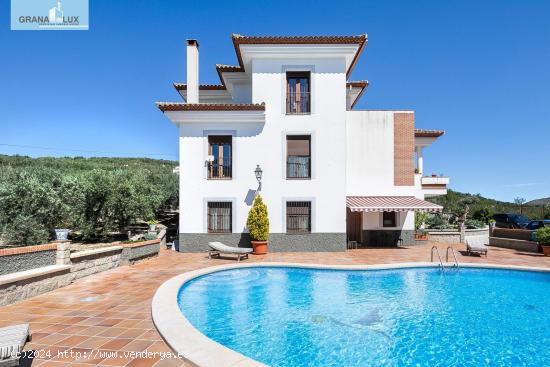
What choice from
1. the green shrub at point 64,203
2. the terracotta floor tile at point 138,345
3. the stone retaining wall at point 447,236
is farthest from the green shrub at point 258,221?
the stone retaining wall at point 447,236

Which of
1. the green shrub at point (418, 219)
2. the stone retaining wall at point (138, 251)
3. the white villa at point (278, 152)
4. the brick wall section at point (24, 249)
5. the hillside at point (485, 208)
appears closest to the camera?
the brick wall section at point (24, 249)

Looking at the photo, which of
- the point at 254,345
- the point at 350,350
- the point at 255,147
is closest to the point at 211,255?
the point at 255,147

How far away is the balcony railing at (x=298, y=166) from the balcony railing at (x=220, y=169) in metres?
4.06

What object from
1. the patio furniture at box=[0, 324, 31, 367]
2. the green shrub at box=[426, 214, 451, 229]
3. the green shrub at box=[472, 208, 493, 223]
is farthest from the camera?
the green shrub at box=[472, 208, 493, 223]

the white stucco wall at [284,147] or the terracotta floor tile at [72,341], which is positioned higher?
the white stucco wall at [284,147]

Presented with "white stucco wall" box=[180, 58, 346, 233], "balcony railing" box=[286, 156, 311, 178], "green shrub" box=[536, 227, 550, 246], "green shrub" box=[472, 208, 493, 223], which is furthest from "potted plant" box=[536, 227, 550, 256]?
"green shrub" box=[472, 208, 493, 223]

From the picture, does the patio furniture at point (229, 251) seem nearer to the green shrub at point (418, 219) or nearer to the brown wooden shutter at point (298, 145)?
the brown wooden shutter at point (298, 145)

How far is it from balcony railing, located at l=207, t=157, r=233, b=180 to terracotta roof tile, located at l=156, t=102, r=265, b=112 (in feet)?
11.1

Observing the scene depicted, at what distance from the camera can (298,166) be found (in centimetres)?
1950

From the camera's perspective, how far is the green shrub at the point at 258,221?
18.0 metres

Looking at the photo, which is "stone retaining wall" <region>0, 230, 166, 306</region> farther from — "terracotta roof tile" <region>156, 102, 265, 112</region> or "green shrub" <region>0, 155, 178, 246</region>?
"green shrub" <region>0, 155, 178, 246</region>

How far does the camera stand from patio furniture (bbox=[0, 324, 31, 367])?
4387 mm

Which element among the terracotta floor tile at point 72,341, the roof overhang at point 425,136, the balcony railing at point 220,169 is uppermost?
the roof overhang at point 425,136

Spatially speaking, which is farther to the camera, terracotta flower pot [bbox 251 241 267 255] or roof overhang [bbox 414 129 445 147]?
roof overhang [bbox 414 129 445 147]
